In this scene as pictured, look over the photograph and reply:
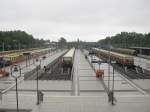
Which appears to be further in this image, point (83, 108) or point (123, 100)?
point (123, 100)

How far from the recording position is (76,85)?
3139 centimetres

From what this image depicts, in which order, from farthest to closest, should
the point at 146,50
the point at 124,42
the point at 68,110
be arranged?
the point at 124,42, the point at 146,50, the point at 68,110

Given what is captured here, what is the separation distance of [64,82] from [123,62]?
2029 cm

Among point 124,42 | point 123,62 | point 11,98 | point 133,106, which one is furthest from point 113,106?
point 124,42

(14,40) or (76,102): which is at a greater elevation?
(14,40)

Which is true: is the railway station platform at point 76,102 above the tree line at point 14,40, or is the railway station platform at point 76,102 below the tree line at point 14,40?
Result: below

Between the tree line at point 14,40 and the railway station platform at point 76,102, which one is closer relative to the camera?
the railway station platform at point 76,102

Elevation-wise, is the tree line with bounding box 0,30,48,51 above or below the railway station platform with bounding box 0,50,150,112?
above

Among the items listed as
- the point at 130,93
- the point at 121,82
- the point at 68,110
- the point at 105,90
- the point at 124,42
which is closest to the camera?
the point at 68,110

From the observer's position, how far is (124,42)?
125m

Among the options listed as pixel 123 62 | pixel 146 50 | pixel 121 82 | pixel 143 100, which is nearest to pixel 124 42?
pixel 146 50

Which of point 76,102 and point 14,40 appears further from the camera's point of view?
point 14,40

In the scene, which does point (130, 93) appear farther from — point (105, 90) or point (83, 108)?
point (83, 108)

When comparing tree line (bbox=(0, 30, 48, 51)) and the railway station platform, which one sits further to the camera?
tree line (bbox=(0, 30, 48, 51))
